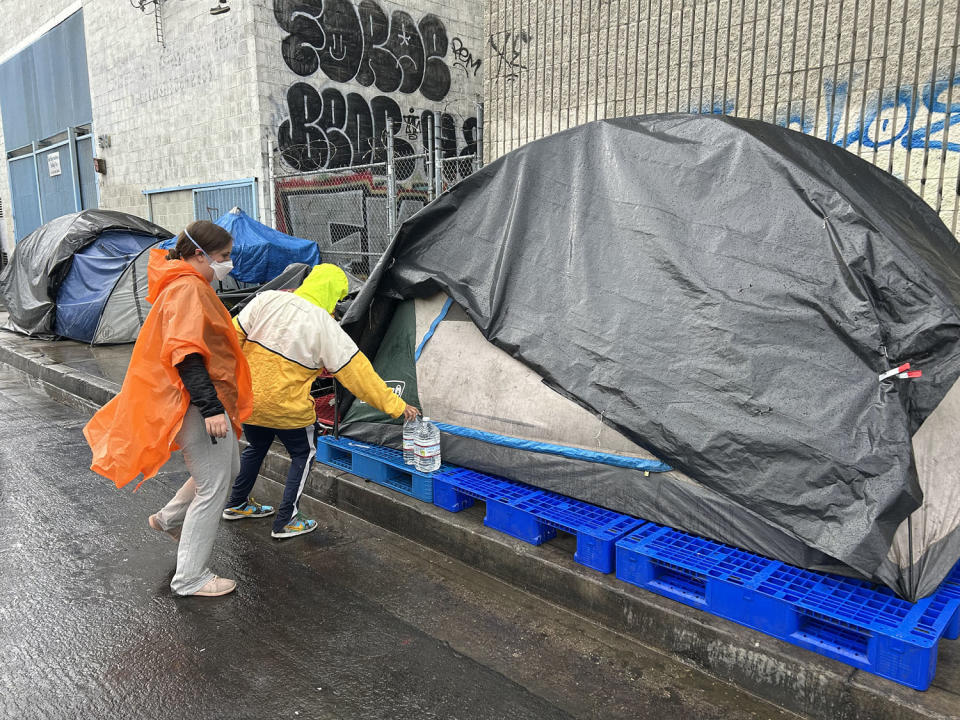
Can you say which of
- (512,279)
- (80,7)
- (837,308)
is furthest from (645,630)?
(80,7)

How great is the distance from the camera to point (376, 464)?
4.79 meters

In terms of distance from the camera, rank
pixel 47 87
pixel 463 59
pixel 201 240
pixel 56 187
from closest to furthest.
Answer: pixel 201 240, pixel 463 59, pixel 47 87, pixel 56 187

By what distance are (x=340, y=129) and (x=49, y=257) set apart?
533 centimetres

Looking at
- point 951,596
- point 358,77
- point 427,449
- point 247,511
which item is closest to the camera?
point 951,596

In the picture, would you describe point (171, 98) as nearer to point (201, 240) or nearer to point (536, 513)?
point (201, 240)

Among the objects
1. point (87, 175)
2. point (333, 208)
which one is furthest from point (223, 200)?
point (87, 175)

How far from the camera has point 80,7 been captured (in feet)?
52.8

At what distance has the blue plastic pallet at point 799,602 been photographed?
2650mm

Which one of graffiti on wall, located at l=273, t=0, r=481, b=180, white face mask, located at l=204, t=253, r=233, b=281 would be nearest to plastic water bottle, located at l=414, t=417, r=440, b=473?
white face mask, located at l=204, t=253, r=233, b=281

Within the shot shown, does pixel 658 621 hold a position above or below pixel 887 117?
below

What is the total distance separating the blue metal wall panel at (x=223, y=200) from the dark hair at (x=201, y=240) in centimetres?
891

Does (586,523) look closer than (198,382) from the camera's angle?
No

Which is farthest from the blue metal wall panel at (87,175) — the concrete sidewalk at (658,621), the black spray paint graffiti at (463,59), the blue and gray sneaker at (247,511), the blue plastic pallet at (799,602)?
the blue plastic pallet at (799,602)

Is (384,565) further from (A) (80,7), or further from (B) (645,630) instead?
(A) (80,7)
